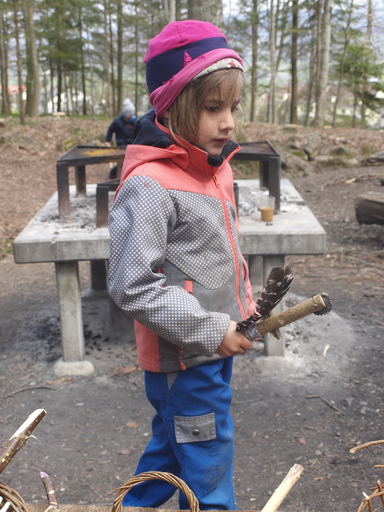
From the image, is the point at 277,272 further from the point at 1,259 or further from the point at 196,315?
the point at 1,259

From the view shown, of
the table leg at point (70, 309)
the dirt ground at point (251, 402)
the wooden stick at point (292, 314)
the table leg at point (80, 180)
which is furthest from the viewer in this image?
the table leg at point (80, 180)

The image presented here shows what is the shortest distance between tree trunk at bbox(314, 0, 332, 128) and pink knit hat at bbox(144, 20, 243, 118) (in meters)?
14.5

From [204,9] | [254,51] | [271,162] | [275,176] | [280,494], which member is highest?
[254,51]

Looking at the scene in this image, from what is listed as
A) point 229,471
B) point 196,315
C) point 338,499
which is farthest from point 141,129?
point 338,499

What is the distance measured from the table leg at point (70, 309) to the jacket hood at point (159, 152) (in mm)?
1982

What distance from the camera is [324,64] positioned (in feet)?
47.6

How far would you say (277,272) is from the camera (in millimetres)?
1294

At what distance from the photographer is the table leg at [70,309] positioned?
11.4 ft

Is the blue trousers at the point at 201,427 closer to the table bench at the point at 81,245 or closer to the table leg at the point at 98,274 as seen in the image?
the table bench at the point at 81,245

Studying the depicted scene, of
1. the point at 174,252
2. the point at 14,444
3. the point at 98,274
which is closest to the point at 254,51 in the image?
the point at 98,274

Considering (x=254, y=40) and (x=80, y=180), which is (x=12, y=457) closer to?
(x=80, y=180)

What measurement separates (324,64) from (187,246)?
14.7 m

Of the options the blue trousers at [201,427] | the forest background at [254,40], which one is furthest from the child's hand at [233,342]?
the forest background at [254,40]

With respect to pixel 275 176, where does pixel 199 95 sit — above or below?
above
